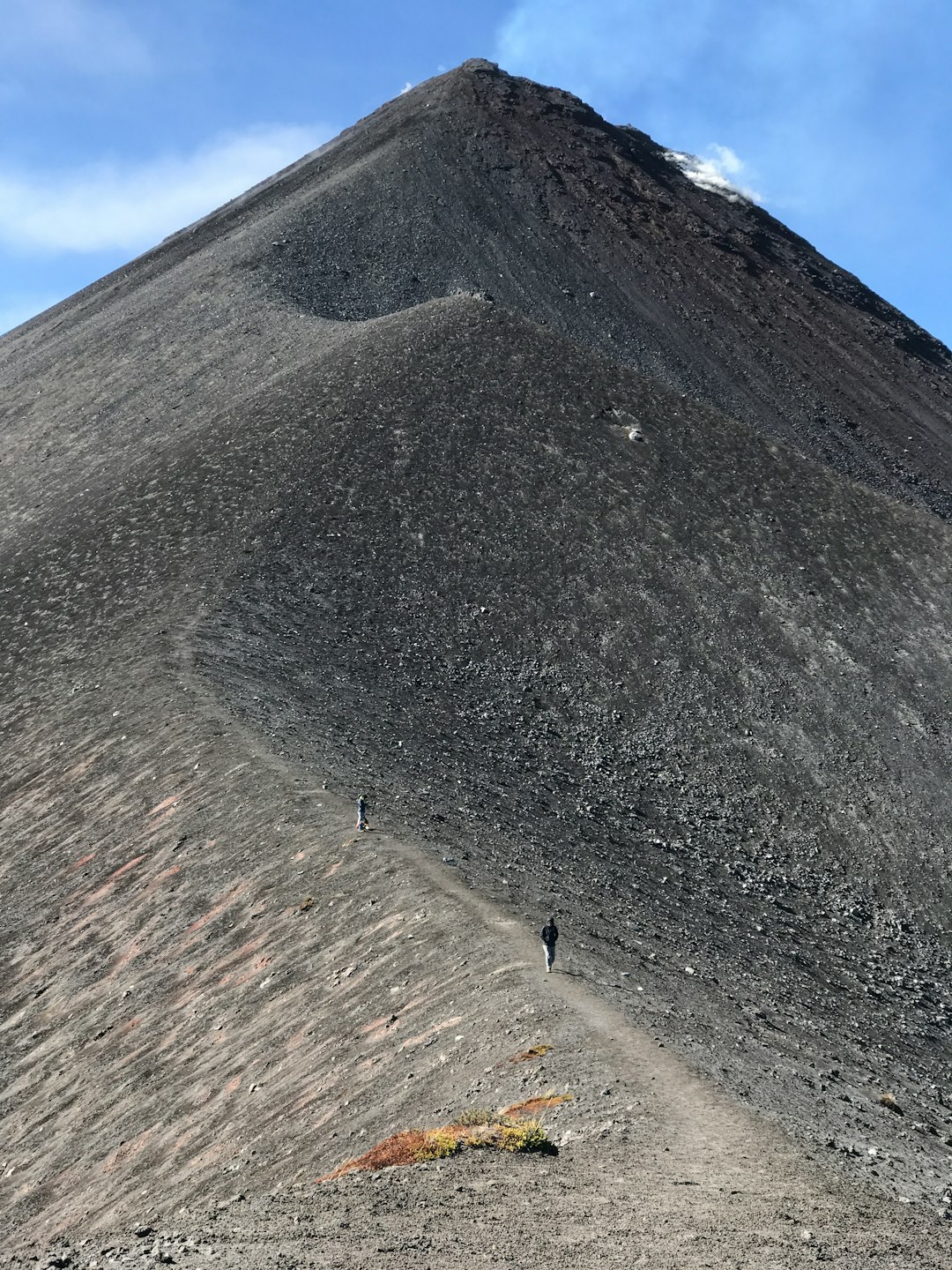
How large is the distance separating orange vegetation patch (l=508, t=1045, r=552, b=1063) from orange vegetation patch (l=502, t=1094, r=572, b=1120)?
2.79 ft

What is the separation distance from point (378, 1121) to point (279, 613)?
23.9m

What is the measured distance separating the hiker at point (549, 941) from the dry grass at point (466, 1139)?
340cm

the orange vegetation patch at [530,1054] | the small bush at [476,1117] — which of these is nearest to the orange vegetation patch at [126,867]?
the orange vegetation patch at [530,1054]

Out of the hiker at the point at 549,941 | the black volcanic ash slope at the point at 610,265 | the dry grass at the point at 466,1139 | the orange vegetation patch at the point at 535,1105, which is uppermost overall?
the black volcanic ash slope at the point at 610,265

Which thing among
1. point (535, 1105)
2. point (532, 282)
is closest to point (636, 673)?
point (535, 1105)

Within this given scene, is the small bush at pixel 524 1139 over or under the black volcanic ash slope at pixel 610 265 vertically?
under

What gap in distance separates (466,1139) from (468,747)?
1900cm

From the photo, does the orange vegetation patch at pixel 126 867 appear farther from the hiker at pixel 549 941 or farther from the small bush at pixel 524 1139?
the small bush at pixel 524 1139

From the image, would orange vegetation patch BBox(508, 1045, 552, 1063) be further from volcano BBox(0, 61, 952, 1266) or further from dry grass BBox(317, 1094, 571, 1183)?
dry grass BBox(317, 1094, 571, 1183)

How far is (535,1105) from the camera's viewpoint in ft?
52.3

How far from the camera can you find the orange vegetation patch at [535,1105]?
15836 millimetres

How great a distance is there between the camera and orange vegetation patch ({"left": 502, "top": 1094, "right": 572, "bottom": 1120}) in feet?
52.0

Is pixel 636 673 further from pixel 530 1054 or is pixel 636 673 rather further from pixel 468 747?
pixel 530 1054

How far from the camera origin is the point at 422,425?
171 ft
